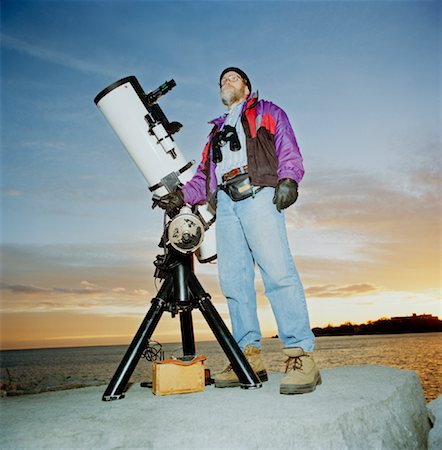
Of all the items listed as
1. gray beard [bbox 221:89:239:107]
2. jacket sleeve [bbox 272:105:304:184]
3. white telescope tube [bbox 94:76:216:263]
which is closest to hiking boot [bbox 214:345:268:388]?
jacket sleeve [bbox 272:105:304:184]

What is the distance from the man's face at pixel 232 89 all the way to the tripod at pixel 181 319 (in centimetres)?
159

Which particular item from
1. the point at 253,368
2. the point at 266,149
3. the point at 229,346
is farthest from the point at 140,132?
the point at 253,368

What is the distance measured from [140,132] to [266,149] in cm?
126

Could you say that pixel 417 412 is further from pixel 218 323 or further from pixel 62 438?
pixel 62 438

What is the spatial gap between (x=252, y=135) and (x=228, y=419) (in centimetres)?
221

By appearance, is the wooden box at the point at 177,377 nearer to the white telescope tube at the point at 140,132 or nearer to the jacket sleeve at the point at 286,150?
the white telescope tube at the point at 140,132

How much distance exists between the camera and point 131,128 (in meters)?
3.62

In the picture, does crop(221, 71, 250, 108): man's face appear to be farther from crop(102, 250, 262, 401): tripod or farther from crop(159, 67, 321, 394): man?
crop(102, 250, 262, 401): tripod

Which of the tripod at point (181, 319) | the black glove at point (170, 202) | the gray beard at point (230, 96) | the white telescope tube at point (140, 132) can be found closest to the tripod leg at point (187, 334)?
the tripod at point (181, 319)

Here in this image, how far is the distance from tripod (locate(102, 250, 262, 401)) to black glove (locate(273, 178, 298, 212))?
918 millimetres

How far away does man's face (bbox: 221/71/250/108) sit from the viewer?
144 inches

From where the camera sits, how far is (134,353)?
2.72 meters

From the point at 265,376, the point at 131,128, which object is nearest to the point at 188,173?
the point at 131,128

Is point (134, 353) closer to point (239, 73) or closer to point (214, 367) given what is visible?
point (239, 73)
